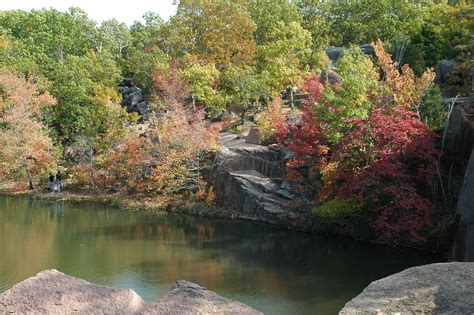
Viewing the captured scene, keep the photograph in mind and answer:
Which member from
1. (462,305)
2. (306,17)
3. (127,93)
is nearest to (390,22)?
(306,17)

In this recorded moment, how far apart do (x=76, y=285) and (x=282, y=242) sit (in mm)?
13843

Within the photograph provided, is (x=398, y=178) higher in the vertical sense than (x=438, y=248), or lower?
higher

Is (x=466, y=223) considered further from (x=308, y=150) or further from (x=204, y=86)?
(x=204, y=86)

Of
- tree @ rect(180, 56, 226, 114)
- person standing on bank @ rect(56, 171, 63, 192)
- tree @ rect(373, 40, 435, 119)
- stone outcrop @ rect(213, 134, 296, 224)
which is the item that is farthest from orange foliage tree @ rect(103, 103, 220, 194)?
tree @ rect(373, 40, 435, 119)

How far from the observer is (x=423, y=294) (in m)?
6.04

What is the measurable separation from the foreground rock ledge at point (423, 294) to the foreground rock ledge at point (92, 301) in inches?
52.4

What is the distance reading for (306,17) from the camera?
43.0m

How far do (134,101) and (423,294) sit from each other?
36.3 metres

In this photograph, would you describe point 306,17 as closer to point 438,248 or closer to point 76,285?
point 438,248

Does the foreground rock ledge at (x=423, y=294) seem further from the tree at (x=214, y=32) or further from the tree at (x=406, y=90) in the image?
the tree at (x=214, y=32)

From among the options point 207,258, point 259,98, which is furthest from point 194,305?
point 259,98

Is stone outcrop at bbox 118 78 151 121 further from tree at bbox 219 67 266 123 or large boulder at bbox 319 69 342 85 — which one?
large boulder at bbox 319 69 342 85

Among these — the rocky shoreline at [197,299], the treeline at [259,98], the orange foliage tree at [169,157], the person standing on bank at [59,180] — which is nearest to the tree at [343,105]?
Answer: the treeline at [259,98]

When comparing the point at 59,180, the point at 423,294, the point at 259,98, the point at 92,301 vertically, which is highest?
the point at 259,98
